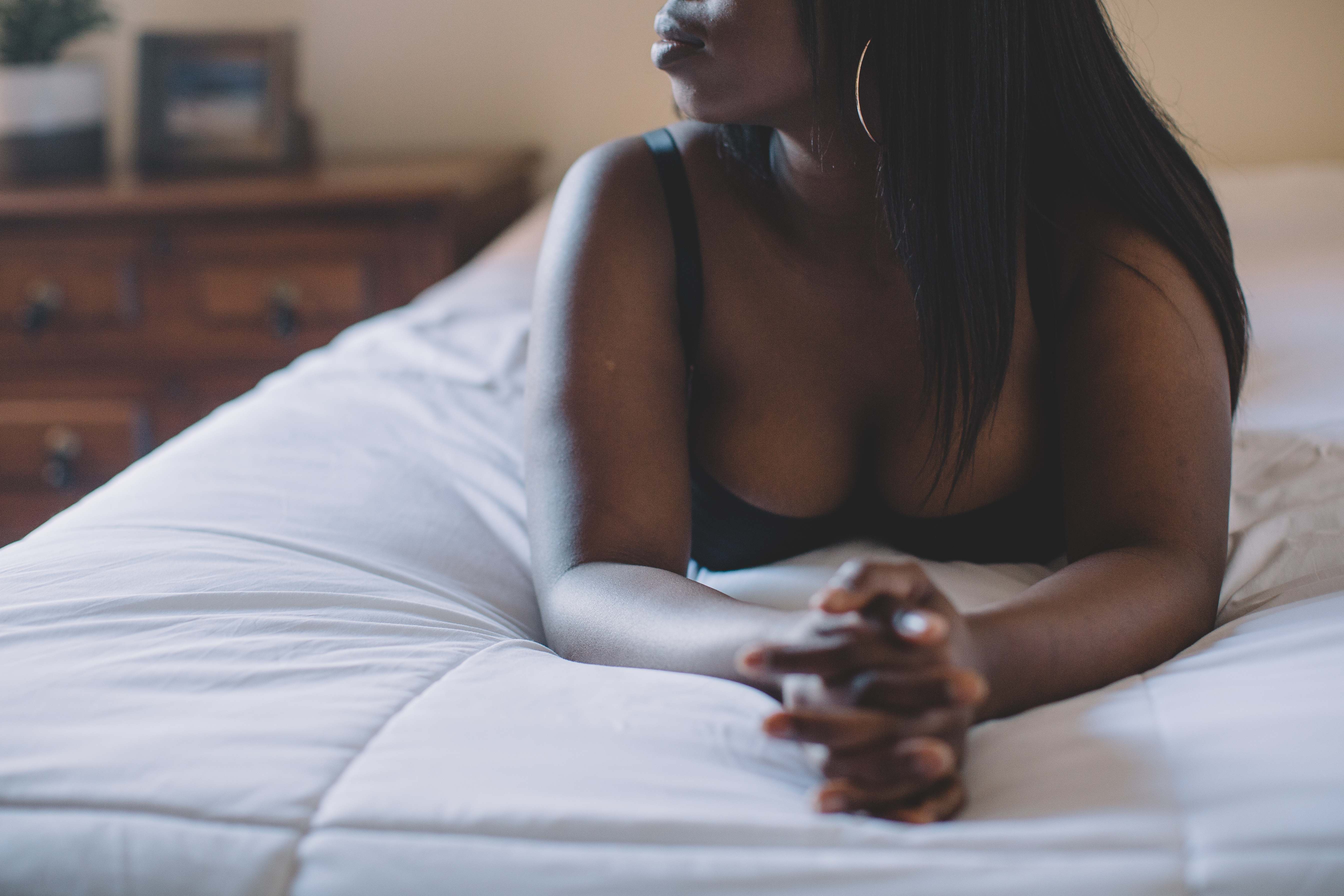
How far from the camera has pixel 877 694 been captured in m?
0.42

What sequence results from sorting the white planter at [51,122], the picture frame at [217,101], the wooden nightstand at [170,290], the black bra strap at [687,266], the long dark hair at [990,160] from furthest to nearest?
the picture frame at [217,101] < the white planter at [51,122] < the wooden nightstand at [170,290] < the black bra strap at [687,266] < the long dark hair at [990,160]

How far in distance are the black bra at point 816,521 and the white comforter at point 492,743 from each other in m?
0.02

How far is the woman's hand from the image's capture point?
0.41 m

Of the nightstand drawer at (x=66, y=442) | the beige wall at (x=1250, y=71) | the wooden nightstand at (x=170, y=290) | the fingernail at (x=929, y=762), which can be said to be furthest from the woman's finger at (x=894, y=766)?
the beige wall at (x=1250, y=71)

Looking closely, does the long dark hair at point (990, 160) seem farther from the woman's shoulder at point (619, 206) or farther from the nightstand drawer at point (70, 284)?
the nightstand drawer at point (70, 284)

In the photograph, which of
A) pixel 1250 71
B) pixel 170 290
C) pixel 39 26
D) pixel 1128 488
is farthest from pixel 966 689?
pixel 39 26

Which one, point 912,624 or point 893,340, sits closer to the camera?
point 912,624

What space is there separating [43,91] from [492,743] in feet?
6.04

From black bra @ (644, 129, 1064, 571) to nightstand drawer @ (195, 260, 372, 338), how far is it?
1.03 m

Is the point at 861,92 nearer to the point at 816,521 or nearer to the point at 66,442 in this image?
the point at 816,521

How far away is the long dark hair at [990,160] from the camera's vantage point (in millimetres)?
662

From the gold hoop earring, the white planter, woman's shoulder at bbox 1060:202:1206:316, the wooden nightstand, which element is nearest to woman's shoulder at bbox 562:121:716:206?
the gold hoop earring

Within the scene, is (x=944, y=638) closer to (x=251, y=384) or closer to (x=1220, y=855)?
(x=1220, y=855)

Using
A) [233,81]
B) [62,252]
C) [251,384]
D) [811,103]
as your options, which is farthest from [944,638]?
[233,81]
